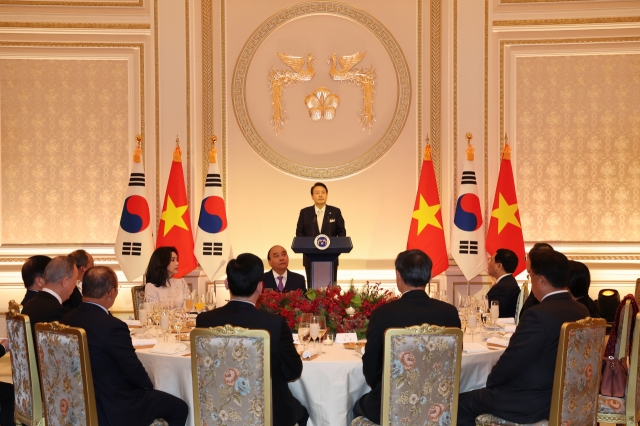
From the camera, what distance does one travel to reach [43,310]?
3904 mm

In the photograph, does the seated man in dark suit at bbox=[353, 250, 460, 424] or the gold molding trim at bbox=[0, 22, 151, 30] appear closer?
the seated man in dark suit at bbox=[353, 250, 460, 424]

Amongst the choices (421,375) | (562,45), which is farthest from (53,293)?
(562,45)

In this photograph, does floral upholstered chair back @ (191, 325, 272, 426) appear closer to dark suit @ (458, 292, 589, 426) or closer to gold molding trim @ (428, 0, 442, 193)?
dark suit @ (458, 292, 589, 426)

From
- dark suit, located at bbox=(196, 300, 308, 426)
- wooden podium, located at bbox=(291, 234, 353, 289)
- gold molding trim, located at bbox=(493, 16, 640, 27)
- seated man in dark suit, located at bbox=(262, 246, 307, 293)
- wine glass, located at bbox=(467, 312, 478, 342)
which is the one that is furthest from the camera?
gold molding trim, located at bbox=(493, 16, 640, 27)

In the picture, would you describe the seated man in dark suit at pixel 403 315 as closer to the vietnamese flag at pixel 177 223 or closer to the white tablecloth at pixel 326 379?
the white tablecloth at pixel 326 379

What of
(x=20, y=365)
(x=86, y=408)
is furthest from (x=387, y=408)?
(x=20, y=365)

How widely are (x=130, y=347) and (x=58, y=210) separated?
5.21m

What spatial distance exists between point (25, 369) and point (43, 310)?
0.34 m

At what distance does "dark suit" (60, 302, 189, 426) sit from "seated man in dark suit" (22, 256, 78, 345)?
541 millimetres

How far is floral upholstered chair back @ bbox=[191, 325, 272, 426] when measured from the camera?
318 centimetres

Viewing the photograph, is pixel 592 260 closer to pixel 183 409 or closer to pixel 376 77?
pixel 376 77

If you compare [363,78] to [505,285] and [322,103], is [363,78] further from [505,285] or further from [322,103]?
[505,285]

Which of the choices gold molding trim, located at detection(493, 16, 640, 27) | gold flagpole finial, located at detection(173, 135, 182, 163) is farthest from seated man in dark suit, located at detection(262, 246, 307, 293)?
gold molding trim, located at detection(493, 16, 640, 27)

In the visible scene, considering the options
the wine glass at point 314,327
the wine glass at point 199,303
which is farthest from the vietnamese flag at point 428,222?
the wine glass at point 314,327
